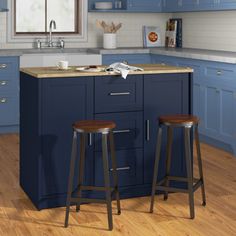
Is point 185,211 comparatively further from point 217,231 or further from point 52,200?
point 52,200

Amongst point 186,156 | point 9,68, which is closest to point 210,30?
point 9,68

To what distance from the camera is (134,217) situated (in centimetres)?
386

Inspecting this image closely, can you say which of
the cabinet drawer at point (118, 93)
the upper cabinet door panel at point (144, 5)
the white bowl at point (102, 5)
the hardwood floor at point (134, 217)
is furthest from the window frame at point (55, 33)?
the cabinet drawer at point (118, 93)

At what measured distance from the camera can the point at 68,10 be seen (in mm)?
7738

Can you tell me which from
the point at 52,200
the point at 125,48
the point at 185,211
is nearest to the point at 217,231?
the point at 185,211

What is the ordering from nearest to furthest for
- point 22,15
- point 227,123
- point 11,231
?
1. point 11,231
2. point 227,123
3. point 22,15

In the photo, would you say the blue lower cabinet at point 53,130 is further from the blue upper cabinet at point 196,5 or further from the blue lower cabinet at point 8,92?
the blue upper cabinet at point 196,5

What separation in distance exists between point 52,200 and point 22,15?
4.08 meters

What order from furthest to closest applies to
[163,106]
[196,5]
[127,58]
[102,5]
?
[102,5] → [127,58] → [196,5] → [163,106]

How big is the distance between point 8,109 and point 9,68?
0.49 metres

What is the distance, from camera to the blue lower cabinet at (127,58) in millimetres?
7188

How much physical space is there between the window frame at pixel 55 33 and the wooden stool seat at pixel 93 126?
3.83 metres

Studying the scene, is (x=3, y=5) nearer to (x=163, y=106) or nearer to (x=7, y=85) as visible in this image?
(x=7, y=85)

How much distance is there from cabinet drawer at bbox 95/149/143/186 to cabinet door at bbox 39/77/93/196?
0.23m
